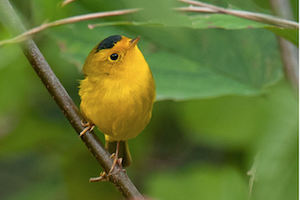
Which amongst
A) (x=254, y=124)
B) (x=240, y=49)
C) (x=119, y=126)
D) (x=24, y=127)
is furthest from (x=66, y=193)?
(x=240, y=49)

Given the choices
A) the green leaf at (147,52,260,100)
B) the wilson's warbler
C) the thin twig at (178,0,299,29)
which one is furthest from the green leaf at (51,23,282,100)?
the thin twig at (178,0,299,29)

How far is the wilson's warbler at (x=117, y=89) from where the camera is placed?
31.3 inches

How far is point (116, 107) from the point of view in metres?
0.79

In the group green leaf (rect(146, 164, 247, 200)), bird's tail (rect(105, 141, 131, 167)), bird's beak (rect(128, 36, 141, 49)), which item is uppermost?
bird's beak (rect(128, 36, 141, 49))

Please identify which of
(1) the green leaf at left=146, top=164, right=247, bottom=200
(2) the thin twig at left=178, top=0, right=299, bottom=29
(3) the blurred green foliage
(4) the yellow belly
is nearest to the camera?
(1) the green leaf at left=146, top=164, right=247, bottom=200

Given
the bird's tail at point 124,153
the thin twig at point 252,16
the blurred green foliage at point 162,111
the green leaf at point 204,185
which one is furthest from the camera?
the bird's tail at point 124,153

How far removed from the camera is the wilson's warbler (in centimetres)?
80

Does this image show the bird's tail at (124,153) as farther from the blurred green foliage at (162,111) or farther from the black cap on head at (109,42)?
the black cap on head at (109,42)

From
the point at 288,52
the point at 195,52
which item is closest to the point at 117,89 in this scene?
the point at 195,52

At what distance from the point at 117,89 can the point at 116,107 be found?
48 millimetres

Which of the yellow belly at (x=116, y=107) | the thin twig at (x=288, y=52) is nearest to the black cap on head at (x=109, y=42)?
the yellow belly at (x=116, y=107)

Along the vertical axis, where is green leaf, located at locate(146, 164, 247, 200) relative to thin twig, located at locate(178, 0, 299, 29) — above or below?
below

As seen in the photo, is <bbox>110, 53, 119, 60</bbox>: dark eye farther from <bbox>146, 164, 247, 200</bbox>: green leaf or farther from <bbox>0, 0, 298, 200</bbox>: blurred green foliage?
<bbox>146, 164, 247, 200</bbox>: green leaf

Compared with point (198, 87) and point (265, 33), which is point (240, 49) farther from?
point (198, 87)
